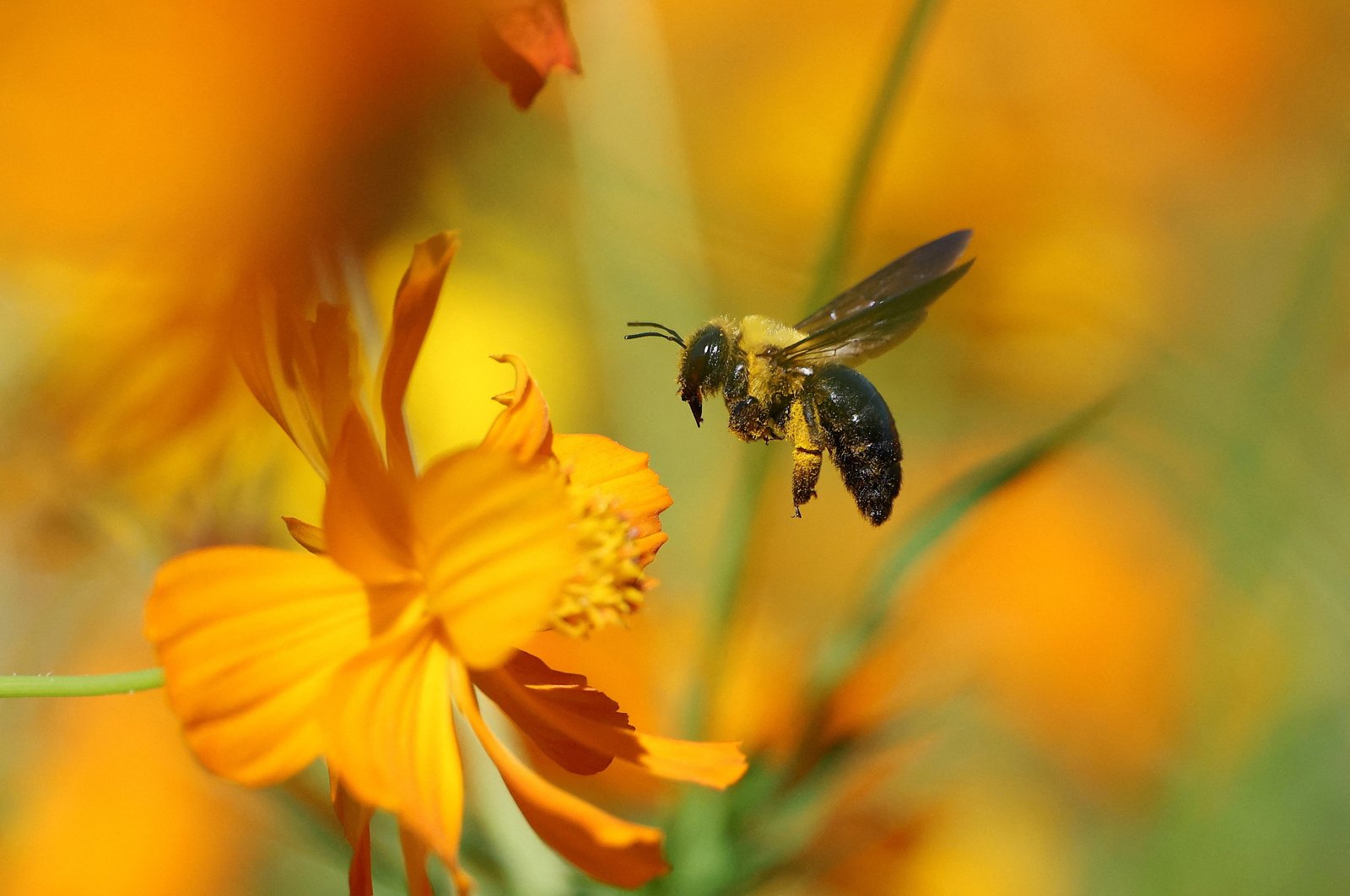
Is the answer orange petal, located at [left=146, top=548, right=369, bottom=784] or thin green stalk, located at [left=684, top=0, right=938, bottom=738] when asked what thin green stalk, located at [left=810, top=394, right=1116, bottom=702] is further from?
orange petal, located at [left=146, top=548, right=369, bottom=784]

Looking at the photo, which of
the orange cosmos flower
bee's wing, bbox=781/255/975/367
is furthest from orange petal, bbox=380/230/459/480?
bee's wing, bbox=781/255/975/367

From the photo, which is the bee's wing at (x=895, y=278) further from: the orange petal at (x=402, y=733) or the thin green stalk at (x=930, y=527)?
the orange petal at (x=402, y=733)

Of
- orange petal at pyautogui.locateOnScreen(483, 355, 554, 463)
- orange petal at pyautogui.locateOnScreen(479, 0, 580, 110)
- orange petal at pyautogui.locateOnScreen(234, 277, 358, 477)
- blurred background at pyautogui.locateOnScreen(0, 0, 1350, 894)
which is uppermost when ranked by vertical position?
orange petal at pyautogui.locateOnScreen(479, 0, 580, 110)

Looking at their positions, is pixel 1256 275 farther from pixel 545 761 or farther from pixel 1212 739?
pixel 545 761

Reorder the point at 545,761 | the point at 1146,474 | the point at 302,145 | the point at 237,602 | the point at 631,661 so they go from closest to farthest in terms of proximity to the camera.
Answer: the point at 237,602
the point at 545,761
the point at 631,661
the point at 302,145
the point at 1146,474

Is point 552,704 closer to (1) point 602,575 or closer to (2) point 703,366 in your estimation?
(1) point 602,575

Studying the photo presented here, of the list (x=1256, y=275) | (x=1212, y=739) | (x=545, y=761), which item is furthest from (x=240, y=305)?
(x=1256, y=275)
